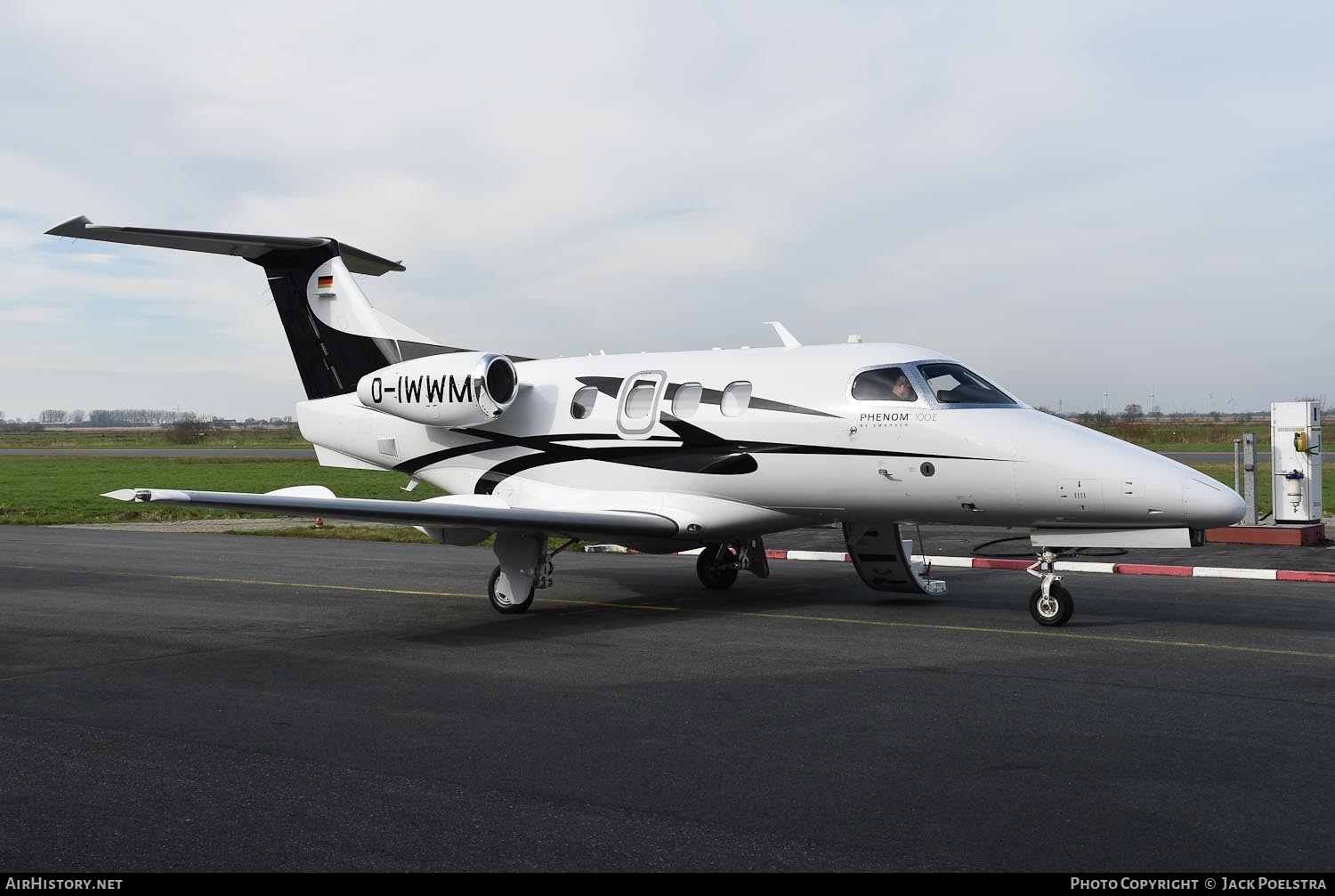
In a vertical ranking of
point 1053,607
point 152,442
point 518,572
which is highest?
point 152,442

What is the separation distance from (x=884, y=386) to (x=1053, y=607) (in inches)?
103

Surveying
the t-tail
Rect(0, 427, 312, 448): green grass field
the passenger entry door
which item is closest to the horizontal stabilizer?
the t-tail

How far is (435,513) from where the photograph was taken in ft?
35.4

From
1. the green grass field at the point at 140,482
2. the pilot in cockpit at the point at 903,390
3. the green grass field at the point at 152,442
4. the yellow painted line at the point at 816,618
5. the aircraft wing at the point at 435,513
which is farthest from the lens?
the green grass field at the point at 152,442

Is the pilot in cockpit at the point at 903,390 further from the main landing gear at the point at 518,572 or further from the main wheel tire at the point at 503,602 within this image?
the main wheel tire at the point at 503,602

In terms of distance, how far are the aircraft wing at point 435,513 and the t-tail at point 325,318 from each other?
367cm

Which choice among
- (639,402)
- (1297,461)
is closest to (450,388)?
(639,402)

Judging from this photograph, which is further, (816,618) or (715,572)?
(715,572)

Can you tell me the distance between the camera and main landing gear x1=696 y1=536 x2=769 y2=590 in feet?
45.4

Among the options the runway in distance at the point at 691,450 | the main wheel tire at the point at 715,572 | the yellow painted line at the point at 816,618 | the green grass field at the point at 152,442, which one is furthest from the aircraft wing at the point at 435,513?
the green grass field at the point at 152,442

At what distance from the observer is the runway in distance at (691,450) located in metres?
10.3

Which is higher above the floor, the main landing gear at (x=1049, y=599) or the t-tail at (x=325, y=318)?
the t-tail at (x=325, y=318)

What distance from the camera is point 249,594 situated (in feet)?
46.0

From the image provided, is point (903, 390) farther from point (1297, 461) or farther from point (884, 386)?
point (1297, 461)
